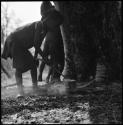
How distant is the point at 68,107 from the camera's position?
23.4 feet

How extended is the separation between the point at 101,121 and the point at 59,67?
4518 mm

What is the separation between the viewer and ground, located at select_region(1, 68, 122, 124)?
20.2 feet

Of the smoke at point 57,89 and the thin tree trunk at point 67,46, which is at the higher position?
the thin tree trunk at point 67,46

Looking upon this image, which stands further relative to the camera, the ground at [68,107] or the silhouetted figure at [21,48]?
the silhouetted figure at [21,48]

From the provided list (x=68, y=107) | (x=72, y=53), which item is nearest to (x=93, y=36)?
(x=72, y=53)

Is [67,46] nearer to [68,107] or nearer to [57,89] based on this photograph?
[57,89]

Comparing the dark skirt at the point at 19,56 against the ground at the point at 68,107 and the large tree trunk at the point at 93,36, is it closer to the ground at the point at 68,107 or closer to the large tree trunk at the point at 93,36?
the ground at the point at 68,107

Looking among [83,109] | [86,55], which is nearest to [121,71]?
[86,55]

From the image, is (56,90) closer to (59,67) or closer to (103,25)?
(59,67)

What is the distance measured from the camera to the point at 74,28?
9.30 m

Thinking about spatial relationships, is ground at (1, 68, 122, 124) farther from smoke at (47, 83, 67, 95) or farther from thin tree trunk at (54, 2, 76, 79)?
thin tree trunk at (54, 2, 76, 79)

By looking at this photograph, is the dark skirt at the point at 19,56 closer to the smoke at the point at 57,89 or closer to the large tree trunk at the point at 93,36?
the smoke at the point at 57,89

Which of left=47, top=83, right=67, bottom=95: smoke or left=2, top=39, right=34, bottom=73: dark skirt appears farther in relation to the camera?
left=2, top=39, right=34, bottom=73: dark skirt

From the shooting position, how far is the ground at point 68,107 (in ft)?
20.2
